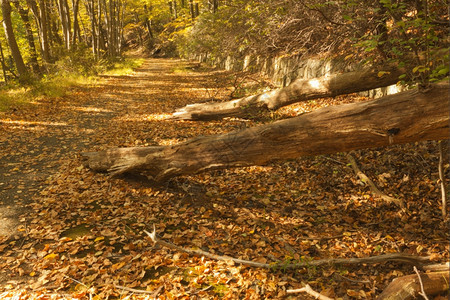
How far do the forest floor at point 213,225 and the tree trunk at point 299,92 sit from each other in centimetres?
185

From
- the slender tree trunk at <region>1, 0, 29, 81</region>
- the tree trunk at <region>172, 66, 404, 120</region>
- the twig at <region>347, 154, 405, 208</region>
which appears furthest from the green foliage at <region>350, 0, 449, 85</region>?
the slender tree trunk at <region>1, 0, 29, 81</region>

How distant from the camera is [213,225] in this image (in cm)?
470

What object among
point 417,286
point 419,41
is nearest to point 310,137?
point 417,286

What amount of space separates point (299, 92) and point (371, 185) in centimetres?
381

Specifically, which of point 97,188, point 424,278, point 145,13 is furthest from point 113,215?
point 145,13

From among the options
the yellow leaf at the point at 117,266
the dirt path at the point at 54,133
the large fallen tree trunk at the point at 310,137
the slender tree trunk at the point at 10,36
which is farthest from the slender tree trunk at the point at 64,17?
the yellow leaf at the point at 117,266

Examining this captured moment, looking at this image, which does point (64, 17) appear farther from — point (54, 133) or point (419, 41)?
point (419, 41)

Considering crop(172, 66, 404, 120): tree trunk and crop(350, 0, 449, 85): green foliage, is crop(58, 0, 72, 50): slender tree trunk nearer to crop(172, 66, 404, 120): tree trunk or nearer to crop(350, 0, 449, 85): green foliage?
crop(172, 66, 404, 120): tree trunk

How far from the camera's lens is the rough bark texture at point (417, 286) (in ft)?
9.11

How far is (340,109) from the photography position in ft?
13.3

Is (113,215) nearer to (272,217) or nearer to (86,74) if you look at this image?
(272,217)

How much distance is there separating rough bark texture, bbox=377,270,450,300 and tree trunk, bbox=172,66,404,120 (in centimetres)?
408

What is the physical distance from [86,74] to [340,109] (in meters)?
18.5

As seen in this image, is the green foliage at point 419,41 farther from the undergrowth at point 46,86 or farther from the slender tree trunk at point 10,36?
the slender tree trunk at point 10,36
